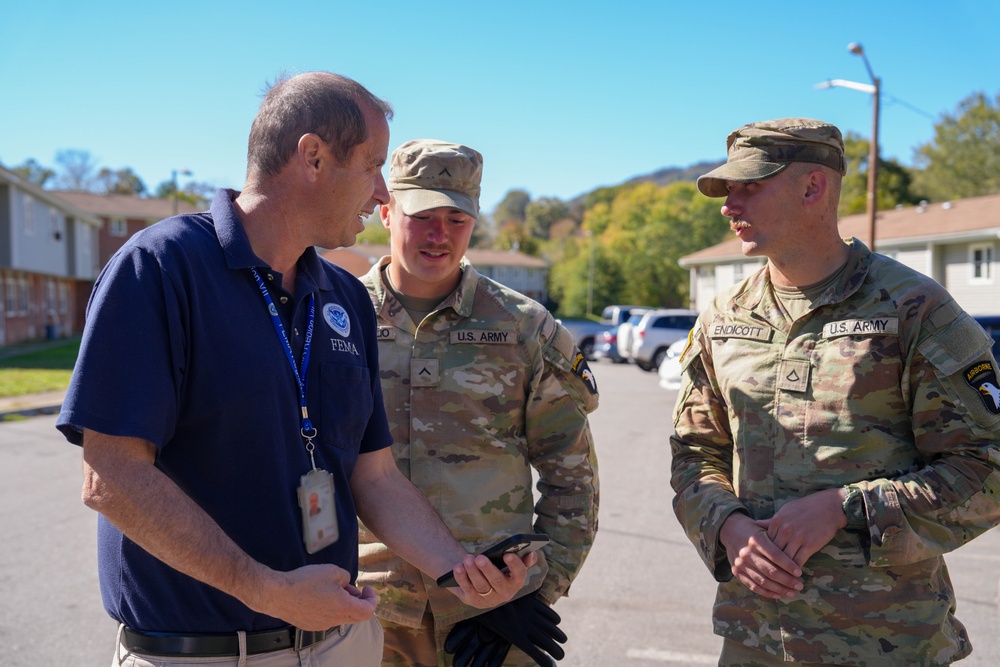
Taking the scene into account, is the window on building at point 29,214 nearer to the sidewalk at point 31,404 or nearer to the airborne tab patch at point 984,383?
the sidewalk at point 31,404

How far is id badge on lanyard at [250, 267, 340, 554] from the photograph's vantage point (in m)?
1.91

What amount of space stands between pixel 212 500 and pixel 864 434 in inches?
69.6

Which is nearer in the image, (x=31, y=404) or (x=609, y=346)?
(x=31, y=404)

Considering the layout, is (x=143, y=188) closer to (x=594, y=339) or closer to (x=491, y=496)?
(x=594, y=339)

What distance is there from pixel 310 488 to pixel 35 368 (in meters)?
23.6

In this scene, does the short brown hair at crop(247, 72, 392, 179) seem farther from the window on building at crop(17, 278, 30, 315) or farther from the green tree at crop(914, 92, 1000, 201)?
the green tree at crop(914, 92, 1000, 201)

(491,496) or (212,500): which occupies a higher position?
(212,500)

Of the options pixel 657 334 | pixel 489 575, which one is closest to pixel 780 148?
pixel 489 575

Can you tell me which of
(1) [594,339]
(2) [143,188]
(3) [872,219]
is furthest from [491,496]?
(2) [143,188]

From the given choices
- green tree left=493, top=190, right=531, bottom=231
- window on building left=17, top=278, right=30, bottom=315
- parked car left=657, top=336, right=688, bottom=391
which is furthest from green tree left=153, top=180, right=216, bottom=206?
green tree left=493, top=190, right=531, bottom=231

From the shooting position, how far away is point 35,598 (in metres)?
5.09

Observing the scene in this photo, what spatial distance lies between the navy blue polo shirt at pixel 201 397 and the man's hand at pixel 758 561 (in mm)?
1151

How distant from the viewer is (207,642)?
181cm

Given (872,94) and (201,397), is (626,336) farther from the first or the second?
(201,397)
